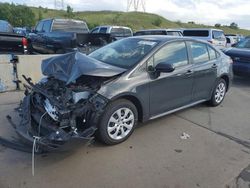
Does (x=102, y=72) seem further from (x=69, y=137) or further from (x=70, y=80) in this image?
(x=69, y=137)

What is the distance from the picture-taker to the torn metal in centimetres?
348

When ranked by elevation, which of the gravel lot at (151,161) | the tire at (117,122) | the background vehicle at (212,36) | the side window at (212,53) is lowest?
the gravel lot at (151,161)

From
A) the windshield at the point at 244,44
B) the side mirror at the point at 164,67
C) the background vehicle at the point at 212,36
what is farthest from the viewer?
the background vehicle at the point at 212,36

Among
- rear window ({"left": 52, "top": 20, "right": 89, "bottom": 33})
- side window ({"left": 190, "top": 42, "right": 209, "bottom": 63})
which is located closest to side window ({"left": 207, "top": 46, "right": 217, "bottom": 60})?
side window ({"left": 190, "top": 42, "right": 209, "bottom": 63})

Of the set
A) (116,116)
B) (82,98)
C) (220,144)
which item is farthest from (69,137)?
(220,144)

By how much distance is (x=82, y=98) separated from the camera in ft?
13.0

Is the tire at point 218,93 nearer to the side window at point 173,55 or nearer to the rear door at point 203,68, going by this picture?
the rear door at point 203,68

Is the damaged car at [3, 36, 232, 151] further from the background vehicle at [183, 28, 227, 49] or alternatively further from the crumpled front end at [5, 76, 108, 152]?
→ the background vehicle at [183, 28, 227, 49]

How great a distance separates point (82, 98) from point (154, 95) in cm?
131

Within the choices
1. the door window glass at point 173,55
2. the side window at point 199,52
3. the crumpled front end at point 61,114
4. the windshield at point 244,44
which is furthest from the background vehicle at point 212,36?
the crumpled front end at point 61,114

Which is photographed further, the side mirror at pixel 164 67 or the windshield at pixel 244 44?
the windshield at pixel 244 44

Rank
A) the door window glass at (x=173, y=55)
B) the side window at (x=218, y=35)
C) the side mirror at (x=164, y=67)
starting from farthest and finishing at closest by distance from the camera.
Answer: the side window at (x=218, y=35) < the door window glass at (x=173, y=55) < the side mirror at (x=164, y=67)

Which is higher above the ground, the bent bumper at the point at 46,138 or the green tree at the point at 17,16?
the green tree at the point at 17,16

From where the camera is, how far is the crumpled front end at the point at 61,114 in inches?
136
